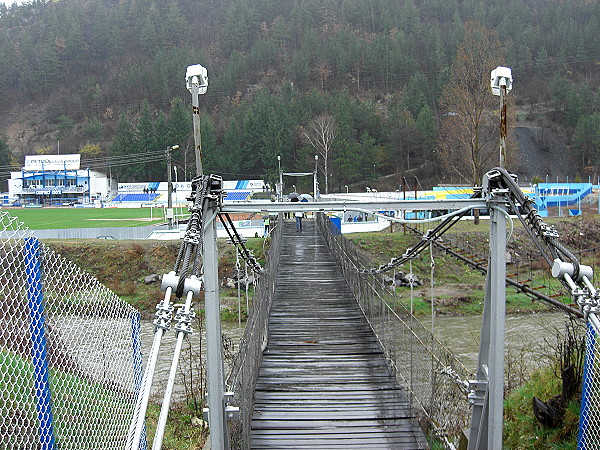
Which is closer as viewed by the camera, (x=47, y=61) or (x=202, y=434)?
(x=202, y=434)

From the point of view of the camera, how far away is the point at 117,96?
101688 millimetres

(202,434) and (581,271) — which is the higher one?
(581,271)

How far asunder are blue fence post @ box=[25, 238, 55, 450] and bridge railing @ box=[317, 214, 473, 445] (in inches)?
130

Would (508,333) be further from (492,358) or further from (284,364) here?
(492,358)

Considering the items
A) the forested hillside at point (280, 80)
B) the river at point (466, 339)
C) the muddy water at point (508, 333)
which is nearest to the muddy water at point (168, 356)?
the river at point (466, 339)

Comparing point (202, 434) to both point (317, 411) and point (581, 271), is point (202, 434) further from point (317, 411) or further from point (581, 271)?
point (581, 271)

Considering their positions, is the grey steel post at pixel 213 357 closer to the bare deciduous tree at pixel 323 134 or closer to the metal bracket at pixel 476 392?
the metal bracket at pixel 476 392

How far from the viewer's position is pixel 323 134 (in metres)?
52.5

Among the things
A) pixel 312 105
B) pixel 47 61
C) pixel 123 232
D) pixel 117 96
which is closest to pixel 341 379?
pixel 123 232

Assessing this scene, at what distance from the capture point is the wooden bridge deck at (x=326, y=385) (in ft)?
21.5

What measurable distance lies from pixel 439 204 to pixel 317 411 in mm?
3190

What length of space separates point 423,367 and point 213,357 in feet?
8.16

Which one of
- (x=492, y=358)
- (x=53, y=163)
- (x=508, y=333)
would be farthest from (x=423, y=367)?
(x=53, y=163)

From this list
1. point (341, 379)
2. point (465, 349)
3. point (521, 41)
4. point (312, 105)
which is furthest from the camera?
point (521, 41)
